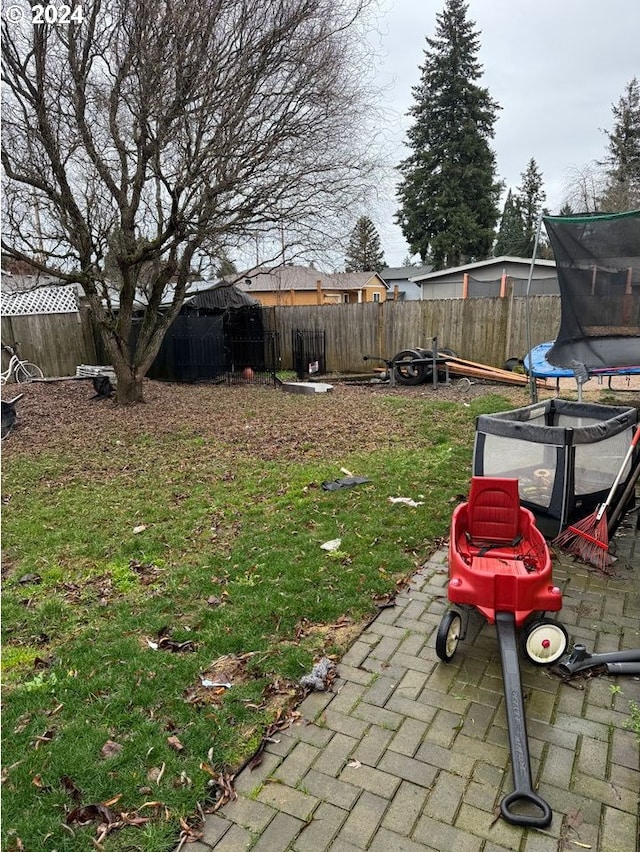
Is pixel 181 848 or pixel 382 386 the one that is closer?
pixel 181 848

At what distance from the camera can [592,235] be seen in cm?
511

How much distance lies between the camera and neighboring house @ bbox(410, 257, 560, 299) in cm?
2106

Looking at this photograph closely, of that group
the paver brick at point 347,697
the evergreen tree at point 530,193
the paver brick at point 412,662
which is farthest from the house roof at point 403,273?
the paver brick at point 347,697

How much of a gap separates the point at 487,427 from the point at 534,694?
1.86 m

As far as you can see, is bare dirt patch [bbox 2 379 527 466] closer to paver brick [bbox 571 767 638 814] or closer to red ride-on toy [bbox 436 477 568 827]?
red ride-on toy [bbox 436 477 568 827]

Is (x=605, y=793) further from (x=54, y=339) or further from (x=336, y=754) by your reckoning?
(x=54, y=339)

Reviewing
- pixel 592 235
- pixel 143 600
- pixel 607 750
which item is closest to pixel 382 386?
pixel 592 235

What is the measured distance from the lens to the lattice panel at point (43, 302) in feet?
43.8

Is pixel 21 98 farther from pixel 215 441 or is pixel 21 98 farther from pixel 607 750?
pixel 607 750

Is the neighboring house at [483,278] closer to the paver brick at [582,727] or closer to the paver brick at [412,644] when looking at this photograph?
the paver brick at [412,644]

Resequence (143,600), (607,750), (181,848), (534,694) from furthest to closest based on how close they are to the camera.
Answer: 1. (143,600)
2. (534,694)
3. (607,750)
4. (181,848)

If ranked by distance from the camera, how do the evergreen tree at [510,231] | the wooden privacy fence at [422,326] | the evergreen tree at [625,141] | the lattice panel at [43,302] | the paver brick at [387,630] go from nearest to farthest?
the paver brick at [387,630] < the wooden privacy fence at [422,326] < the lattice panel at [43,302] < the evergreen tree at [625,141] < the evergreen tree at [510,231]

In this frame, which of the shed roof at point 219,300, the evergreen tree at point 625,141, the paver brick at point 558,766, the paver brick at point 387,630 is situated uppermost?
the evergreen tree at point 625,141

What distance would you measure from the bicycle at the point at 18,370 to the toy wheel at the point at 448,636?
475 inches
